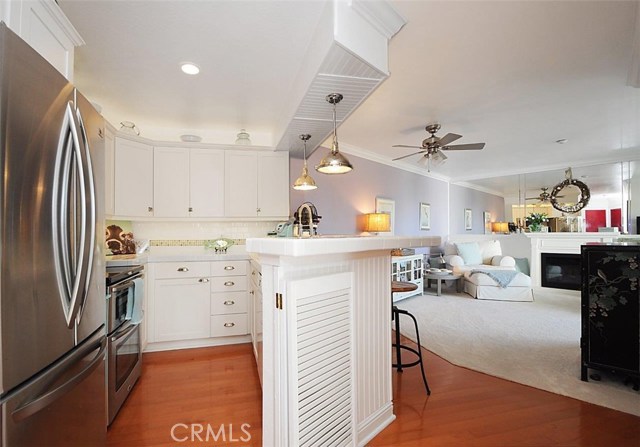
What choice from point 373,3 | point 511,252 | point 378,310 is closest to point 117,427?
point 378,310

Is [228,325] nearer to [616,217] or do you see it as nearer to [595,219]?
[595,219]

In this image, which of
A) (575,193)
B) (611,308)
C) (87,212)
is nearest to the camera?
(87,212)

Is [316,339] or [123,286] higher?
[123,286]

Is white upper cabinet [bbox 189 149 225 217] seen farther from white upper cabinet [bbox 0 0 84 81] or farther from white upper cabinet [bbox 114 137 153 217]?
white upper cabinet [bbox 0 0 84 81]

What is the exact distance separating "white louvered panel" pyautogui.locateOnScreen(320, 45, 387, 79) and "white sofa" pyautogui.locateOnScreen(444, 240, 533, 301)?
4.41 m

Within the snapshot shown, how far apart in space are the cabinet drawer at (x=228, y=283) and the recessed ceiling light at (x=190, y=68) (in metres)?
2.01

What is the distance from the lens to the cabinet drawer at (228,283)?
312 centimetres

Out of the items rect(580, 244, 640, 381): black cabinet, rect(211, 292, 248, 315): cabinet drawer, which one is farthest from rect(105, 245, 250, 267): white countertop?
rect(580, 244, 640, 381): black cabinet

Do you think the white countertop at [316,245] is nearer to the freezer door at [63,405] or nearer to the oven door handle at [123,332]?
the freezer door at [63,405]

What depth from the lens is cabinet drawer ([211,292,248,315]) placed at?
312 centimetres

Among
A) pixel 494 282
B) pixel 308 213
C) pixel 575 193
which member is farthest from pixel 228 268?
pixel 575 193

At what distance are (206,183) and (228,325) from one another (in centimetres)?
168

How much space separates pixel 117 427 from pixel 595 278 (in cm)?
362

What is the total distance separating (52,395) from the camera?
3.37ft
